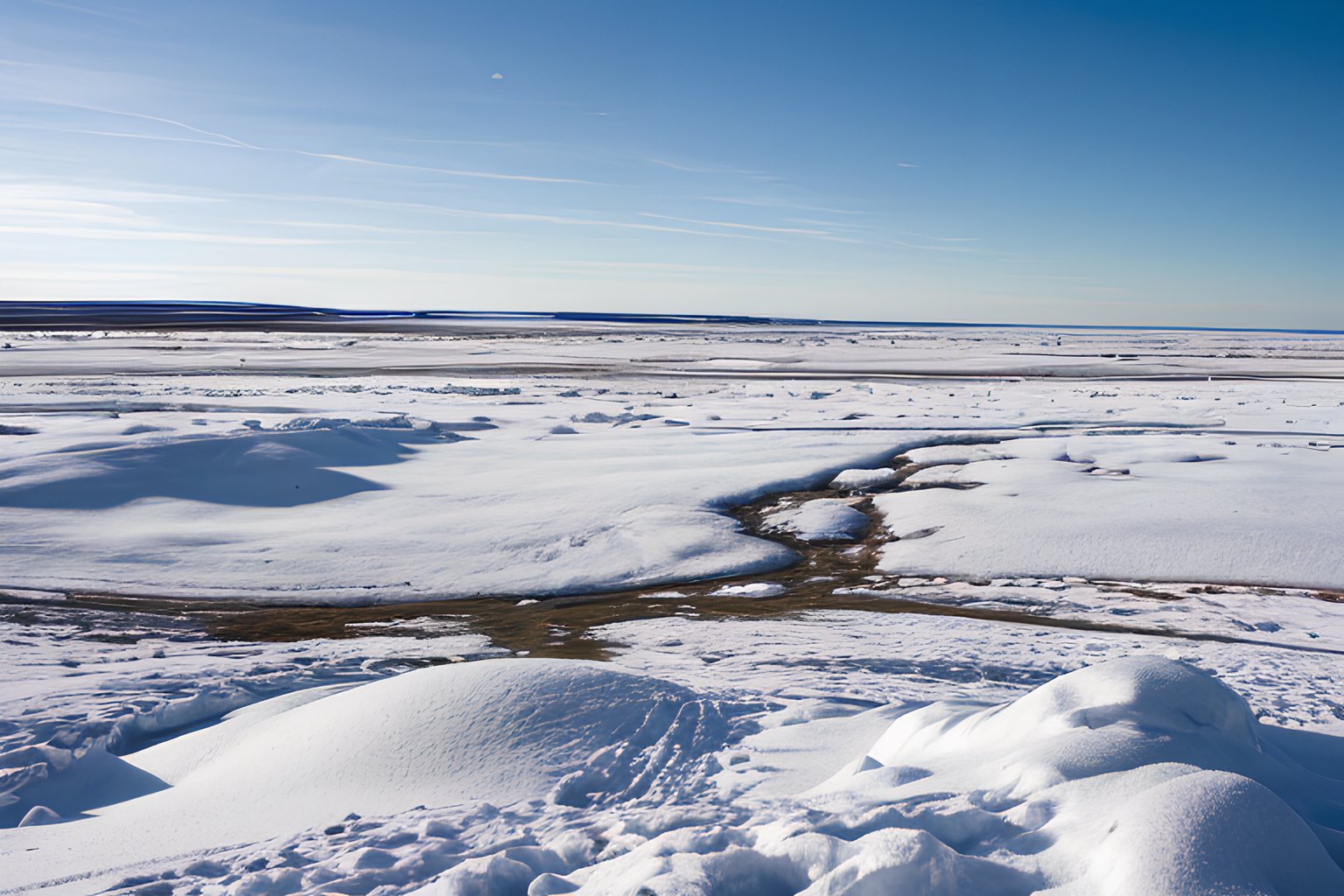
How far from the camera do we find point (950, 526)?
28.9 feet

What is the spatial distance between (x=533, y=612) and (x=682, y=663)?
1772 mm

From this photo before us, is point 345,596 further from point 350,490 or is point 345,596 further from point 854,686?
point 854,686

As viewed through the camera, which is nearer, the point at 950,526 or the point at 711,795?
the point at 711,795

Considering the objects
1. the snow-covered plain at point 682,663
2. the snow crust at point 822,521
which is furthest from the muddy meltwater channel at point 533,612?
the snow crust at point 822,521

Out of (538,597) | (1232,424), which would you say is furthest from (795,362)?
(538,597)

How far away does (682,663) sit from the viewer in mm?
5566

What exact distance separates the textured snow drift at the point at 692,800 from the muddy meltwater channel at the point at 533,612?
1793 millimetres

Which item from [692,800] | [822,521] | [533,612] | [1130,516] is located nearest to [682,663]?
[533,612]

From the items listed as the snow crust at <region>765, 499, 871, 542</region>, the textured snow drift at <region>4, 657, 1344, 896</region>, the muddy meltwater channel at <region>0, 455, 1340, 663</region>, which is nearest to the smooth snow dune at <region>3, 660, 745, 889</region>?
the textured snow drift at <region>4, 657, 1344, 896</region>

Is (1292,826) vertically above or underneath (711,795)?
above

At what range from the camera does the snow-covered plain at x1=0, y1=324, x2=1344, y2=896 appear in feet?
9.34

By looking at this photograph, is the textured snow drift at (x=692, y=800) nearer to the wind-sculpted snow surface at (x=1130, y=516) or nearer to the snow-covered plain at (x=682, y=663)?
the snow-covered plain at (x=682, y=663)

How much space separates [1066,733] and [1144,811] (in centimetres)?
60

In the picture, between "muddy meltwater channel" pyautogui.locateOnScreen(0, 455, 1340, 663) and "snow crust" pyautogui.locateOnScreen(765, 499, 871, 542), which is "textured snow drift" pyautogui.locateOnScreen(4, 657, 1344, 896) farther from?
"snow crust" pyautogui.locateOnScreen(765, 499, 871, 542)
